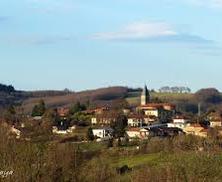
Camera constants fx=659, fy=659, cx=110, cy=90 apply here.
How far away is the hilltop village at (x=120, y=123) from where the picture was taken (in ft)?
245

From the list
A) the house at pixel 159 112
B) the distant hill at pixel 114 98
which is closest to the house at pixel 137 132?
the house at pixel 159 112

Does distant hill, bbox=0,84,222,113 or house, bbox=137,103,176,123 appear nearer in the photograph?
house, bbox=137,103,176,123

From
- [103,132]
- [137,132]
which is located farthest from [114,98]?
[103,132]

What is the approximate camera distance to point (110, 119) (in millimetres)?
87875

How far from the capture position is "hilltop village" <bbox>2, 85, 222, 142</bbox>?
74.6 m

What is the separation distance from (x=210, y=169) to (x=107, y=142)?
45.3 meters

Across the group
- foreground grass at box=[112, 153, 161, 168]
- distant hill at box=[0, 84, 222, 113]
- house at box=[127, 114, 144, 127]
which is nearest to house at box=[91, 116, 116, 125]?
house at box=[127, 114, 144, 127]

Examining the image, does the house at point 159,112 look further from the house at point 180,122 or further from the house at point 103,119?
the house at point 103,119

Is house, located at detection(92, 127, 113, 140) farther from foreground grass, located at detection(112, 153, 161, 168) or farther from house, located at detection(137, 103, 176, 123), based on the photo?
house, located at detection(137, 103, 176, 123)

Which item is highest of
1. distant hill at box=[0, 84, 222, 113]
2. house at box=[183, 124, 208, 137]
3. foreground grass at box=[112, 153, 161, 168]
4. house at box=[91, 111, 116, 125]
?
distant hill at box=[0, 84, 222, 113]

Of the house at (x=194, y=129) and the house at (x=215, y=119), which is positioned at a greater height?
the house at (x=215, y=119)

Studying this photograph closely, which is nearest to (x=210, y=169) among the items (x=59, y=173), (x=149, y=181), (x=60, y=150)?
(x=149, y=181)

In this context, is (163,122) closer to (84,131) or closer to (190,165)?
(84,131)

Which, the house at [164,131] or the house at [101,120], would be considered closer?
the house at [164,131]
